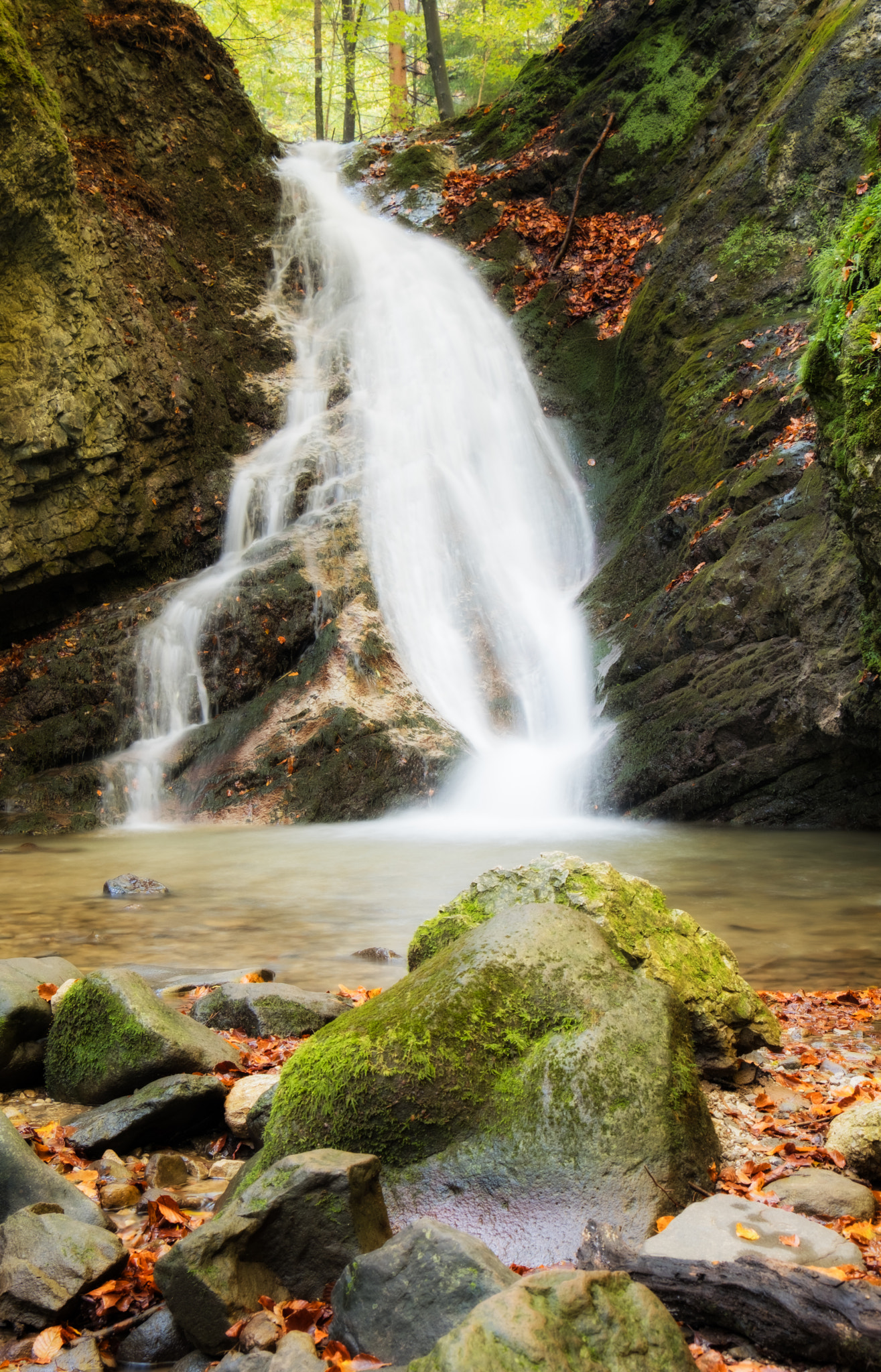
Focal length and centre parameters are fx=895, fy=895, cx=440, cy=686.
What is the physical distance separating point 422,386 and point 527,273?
3750 mm

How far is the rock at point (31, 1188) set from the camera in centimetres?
243

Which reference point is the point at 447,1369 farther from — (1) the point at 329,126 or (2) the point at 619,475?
(1) the point at 329,126

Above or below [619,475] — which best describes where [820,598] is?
below

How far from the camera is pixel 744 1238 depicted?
1992 millimetres

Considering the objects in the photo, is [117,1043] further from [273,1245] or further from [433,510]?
[433,510]

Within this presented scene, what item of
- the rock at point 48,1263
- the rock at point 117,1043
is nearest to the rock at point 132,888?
the rock at point 117,1043

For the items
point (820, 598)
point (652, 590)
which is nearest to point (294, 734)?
point (652, 590)

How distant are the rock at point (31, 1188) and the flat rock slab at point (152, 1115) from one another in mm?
477

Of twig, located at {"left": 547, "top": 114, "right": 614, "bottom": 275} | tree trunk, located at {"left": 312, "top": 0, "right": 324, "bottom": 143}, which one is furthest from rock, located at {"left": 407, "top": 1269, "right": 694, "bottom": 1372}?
tree trunk, located at {"left": 312, "top": 0, "right": 324, "bottom": 143}

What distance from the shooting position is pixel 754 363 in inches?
436

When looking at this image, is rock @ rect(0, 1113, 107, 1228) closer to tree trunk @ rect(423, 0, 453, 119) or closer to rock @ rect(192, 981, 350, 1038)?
rock @ rect(192, 981, 350, 1038)

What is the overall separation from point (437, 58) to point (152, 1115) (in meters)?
26.4

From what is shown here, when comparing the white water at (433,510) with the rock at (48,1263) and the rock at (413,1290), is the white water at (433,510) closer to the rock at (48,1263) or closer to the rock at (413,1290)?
the rock at (48,1263)

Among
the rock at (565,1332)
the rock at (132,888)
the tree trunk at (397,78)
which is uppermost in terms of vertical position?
the tree trunk at (397,78)
